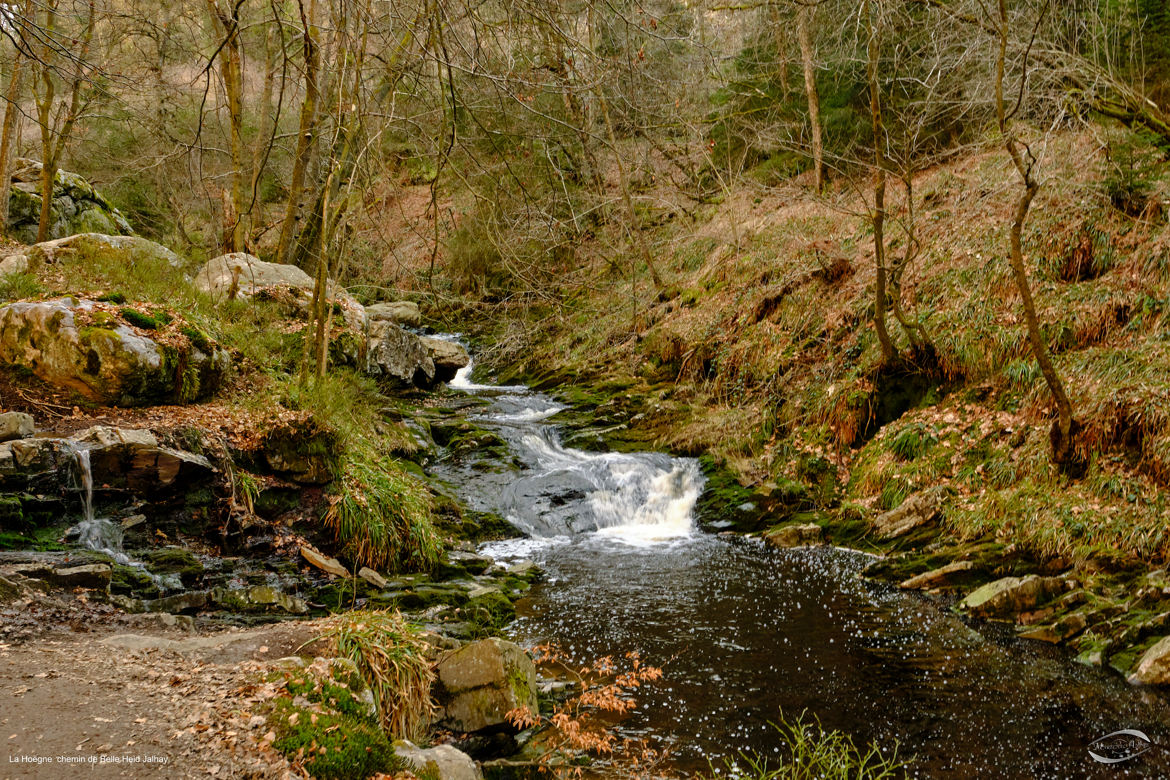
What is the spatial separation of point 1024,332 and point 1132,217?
2180mm

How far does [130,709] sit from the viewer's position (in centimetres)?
299

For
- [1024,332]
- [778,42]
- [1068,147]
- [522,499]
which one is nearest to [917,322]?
[1024,332]

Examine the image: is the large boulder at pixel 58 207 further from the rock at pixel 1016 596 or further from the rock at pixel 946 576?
the rock at pixel 1016 596

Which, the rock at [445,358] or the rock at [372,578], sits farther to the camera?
the rock at [445,358]

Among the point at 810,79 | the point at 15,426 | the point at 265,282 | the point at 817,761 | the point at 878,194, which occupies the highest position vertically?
the point at 810,79

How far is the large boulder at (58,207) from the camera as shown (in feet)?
38.4

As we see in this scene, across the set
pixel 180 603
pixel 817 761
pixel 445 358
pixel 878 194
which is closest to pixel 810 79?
pixel 878 194

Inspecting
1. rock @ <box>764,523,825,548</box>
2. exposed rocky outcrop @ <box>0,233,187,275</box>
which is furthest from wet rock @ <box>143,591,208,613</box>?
rock @ <box>764,523,825,548</box>

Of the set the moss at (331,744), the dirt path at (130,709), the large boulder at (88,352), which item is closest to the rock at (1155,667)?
the moss at (331,744)

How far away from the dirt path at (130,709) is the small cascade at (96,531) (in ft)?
4.51

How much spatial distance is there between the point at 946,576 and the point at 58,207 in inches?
566

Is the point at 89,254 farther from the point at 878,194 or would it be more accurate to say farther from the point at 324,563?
the point at 878,194

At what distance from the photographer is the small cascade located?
17.6 ft

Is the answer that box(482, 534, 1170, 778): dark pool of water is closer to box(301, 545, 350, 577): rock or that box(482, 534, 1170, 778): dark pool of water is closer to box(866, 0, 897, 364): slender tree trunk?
box(301, 545, 350, 577): rock
